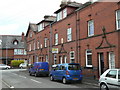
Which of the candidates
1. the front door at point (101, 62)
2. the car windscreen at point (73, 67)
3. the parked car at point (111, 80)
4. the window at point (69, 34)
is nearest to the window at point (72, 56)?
the window at point (69, 34)

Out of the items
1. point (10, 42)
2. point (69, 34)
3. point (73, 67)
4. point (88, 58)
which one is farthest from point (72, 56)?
point (10, 42)

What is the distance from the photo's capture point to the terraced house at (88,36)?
1694 centimetres

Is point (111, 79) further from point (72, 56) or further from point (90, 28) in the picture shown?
point (72, 56)

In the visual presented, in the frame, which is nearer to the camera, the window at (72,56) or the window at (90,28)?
the window at (90,28)

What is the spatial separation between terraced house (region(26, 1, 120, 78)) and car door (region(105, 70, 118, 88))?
17.9 ft

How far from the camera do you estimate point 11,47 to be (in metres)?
65.2

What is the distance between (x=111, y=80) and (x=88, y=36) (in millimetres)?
10593

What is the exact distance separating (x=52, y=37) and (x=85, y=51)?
10513 millimetres

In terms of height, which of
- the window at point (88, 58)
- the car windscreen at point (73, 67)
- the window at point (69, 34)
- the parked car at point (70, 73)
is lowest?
the parked car at point (70, 73)

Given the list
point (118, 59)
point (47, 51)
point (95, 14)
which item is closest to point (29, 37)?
point (47, 51)

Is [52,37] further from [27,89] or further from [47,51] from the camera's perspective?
[27,89]

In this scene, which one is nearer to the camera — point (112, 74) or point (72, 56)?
point (112, 74)

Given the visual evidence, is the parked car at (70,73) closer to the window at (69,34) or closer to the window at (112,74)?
the window at (112,74)

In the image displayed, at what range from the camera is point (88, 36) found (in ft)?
67.8
